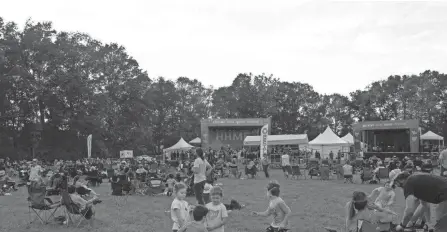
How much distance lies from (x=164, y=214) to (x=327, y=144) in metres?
21.6

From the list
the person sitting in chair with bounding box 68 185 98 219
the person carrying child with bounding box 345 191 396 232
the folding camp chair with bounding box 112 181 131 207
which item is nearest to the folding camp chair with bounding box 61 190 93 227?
the person sitting in chair with bounding box 68 185 98 219

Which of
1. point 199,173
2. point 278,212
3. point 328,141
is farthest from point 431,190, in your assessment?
point 328,141

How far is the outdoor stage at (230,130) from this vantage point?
38941mm

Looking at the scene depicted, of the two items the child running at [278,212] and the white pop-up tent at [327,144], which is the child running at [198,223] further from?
the white pop-up tent at [327,144]

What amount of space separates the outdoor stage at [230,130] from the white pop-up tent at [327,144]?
29.7ft

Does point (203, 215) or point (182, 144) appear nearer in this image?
point (203, 215)

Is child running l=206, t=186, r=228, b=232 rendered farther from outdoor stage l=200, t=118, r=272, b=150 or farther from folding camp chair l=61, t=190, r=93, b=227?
outdoor stage l=200, t=118, r=272, b=150

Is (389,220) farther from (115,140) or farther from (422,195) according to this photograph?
(115,140)

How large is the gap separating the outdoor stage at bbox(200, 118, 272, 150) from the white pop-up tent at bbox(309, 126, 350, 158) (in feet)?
29.7

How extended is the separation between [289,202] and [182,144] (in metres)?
27.7

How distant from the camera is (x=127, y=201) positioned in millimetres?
12648

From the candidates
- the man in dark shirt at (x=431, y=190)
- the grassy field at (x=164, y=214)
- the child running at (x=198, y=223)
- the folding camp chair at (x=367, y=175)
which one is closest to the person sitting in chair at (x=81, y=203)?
the grassy field at (x=164, y=214)

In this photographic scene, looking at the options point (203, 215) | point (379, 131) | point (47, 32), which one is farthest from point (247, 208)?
point (47, 32)

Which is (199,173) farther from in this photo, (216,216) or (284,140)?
(284,140)
